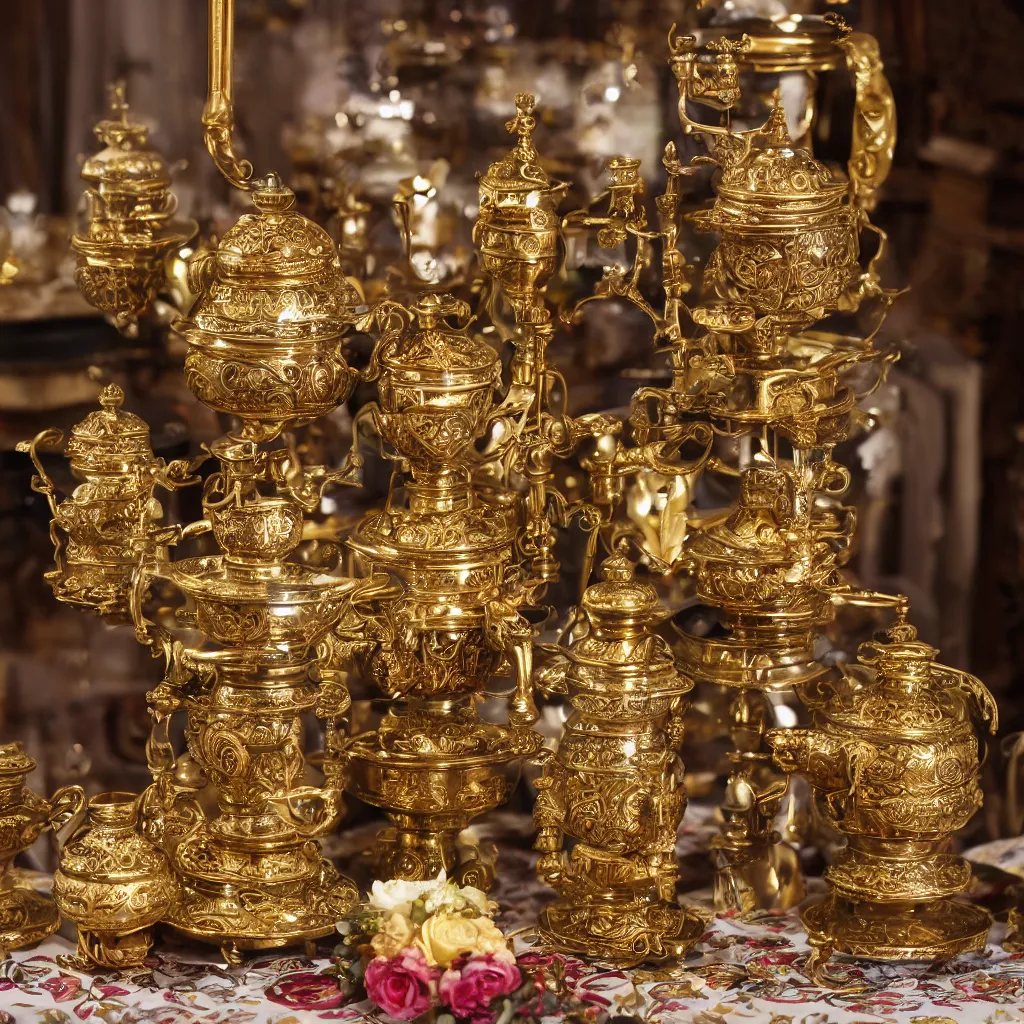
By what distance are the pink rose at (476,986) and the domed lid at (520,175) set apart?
3.19 feet

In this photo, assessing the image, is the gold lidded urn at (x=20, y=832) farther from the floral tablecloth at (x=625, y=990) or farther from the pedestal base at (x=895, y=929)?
the pedestal base at (x=895, y=929)

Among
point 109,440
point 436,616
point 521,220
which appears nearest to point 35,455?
point 109,440

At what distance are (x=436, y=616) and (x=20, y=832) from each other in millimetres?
592

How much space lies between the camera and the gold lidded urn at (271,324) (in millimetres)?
2955

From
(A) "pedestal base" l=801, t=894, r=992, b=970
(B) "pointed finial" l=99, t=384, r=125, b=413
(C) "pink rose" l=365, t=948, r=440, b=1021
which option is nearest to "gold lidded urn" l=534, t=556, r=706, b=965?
(A) "pedestal base" l=801, t=894, r=992, b=970

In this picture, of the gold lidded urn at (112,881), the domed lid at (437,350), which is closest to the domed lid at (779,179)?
the domed lid at (437,350)

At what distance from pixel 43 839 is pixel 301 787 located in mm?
777

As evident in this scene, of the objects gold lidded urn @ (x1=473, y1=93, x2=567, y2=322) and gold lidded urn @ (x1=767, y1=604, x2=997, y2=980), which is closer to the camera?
gold lidded urn @ (x1=767, y1=604, x2=997, y2=980)

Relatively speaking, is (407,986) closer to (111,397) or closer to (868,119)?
(111,397)

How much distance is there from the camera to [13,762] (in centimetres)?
314

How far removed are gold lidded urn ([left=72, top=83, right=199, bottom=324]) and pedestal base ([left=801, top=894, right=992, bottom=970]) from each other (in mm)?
1264

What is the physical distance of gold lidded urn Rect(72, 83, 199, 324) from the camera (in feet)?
11.4

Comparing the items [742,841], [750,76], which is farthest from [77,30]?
[742,841]

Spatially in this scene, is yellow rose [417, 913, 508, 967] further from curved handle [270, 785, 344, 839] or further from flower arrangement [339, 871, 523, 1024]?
curved handle [270, 785, 344, 839]
